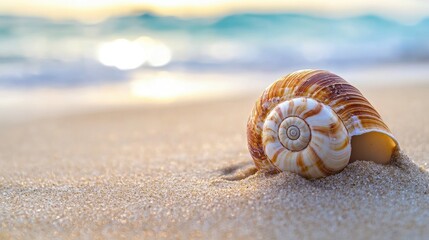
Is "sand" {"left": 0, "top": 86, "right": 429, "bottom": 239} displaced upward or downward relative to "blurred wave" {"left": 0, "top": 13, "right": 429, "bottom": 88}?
downward

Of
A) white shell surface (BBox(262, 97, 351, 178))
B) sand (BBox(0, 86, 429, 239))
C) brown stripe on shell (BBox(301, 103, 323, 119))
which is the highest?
brown stripe on shell (BBox(301, 103, 323, 119))

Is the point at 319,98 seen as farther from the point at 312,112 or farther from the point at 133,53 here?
the point at 133,53

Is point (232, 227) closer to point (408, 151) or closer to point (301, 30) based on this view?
point (408, 151)

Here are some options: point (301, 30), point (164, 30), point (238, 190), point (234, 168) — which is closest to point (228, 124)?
point (234, 168)

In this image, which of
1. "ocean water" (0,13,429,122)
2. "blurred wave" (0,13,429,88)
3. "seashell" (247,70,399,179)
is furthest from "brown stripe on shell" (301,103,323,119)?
"blurred wave" (0,13,429,88)

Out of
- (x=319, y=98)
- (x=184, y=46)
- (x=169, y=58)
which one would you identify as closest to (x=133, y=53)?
(x=169, y=58)

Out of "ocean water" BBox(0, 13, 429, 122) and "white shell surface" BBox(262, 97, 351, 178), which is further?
"ocean water" BBox(0, 13, 429, 122)

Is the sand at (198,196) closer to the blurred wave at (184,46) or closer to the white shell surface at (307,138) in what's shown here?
the white shell surface at (307,138)

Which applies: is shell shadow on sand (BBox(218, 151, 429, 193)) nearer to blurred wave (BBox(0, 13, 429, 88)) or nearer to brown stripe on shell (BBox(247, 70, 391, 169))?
brown stripe on shell (BBox(247, 70, 391, 169))
